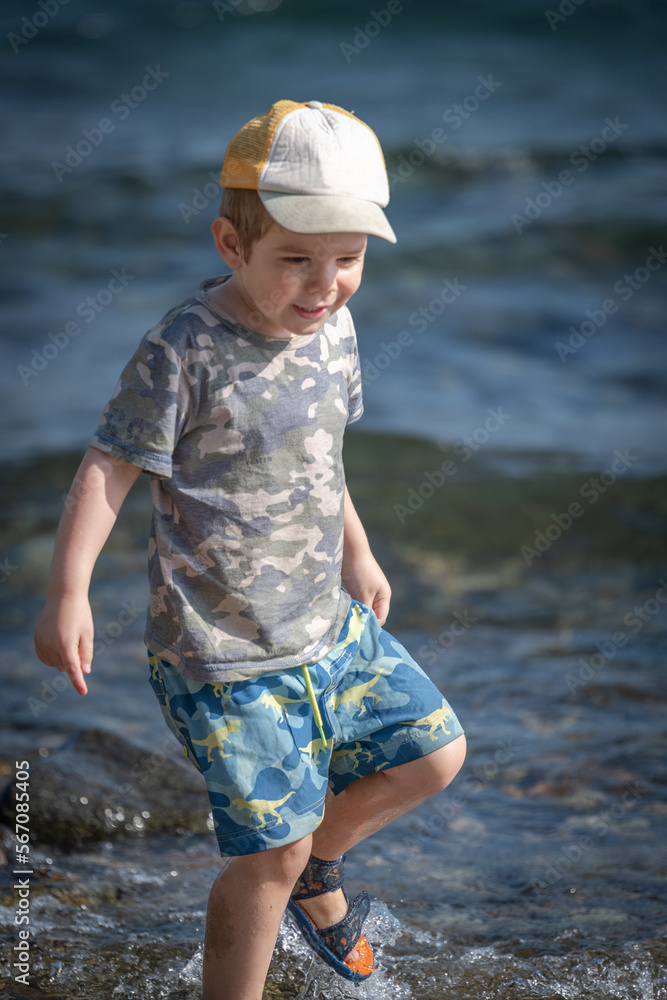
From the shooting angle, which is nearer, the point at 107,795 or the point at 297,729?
the point at 297,729

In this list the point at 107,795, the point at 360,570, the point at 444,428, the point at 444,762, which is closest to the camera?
the point at 444,762

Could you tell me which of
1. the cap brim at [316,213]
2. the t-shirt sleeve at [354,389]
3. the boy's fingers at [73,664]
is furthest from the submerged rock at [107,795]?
the cap brim at [316,213]

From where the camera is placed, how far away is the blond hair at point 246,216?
6.20ft

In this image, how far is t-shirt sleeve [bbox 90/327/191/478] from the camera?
6.21 ft

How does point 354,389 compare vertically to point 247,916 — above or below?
above

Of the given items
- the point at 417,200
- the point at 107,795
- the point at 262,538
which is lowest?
the point at 417,200

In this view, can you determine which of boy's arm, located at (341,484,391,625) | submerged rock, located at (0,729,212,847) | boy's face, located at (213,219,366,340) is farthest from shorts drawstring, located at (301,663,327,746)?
submerged rock, located at (0,729,212,847)

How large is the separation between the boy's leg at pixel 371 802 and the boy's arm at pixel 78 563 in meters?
0.65

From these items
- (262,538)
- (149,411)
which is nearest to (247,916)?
(262,538)

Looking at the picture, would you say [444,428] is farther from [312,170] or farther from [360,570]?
[312,170]

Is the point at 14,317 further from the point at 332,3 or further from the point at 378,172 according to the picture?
the point at 332,3

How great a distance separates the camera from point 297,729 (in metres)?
2.05

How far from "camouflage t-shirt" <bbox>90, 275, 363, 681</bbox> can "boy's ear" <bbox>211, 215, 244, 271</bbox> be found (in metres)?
0.08

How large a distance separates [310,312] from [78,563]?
592 millimetres
